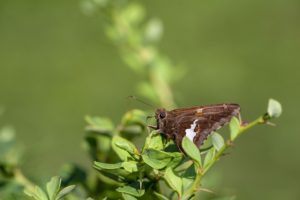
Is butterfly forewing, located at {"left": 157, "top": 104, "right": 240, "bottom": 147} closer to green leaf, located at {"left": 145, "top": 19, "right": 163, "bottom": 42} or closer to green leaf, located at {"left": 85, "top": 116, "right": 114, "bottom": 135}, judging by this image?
green leaf, located at {"left": 85, "top": 116, "right": 114, "bottom": 135}

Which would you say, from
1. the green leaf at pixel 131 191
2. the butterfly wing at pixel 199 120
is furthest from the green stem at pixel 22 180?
the green leaf at pixel 131 191

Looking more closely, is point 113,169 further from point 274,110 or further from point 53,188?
point 274,110

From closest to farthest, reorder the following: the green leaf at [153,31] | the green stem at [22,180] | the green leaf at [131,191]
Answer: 1. the green leaf at [131,191]
2. the green stem at [22,180]
3. the green leaf at [153,31]

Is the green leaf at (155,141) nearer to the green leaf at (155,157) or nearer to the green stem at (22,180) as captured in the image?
the green leaf at (155,157)

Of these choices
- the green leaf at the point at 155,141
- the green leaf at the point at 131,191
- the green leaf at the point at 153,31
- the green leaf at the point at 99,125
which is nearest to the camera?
the green leaf at the point at 131,191

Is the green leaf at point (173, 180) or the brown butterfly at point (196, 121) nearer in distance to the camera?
the green leaf at point (173, 180)

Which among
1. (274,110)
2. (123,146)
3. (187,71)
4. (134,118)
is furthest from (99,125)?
(187,71)
